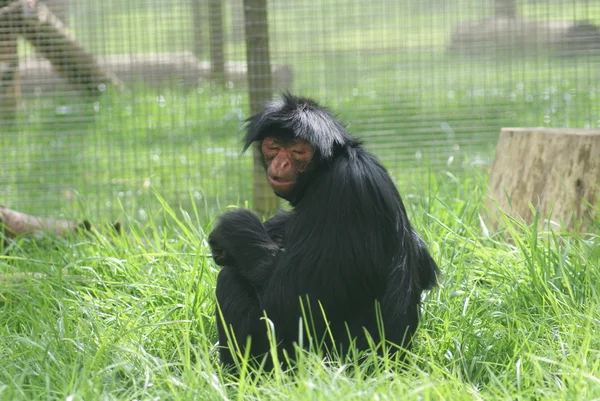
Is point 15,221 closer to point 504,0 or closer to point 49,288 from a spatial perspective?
point 49,288

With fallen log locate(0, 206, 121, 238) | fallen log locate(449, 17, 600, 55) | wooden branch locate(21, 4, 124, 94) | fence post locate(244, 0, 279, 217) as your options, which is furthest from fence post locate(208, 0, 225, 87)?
fallen log locate(449, 17, 600, 55)

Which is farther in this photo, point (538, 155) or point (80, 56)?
point (80, 56)

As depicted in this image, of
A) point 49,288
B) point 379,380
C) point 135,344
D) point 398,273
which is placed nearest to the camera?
point 379,380

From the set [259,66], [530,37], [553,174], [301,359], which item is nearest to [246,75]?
[259,66]

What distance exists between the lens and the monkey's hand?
3.36m

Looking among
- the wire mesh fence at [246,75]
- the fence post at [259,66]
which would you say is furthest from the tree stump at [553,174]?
the fence post at [259,66]

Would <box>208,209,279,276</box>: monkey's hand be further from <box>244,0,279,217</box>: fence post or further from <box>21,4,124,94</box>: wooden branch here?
<box>21,4,124,94</box>: wooden branch

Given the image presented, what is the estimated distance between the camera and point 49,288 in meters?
4.13

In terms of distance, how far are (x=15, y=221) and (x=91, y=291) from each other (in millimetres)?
1373

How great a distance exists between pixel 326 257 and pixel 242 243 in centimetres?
43

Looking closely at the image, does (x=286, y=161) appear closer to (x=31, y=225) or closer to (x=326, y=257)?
(x=326, y=257)

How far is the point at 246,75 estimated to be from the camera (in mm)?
6082

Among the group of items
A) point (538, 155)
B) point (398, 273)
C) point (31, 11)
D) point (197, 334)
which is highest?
point (31, 11)

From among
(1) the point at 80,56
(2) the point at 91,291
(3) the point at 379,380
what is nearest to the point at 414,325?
(3) the point at 379,380
